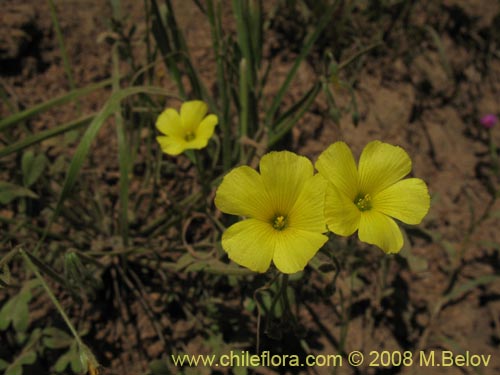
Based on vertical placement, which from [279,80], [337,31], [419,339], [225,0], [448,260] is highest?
[225,0]

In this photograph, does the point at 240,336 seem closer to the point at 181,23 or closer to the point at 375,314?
the point at 375,314

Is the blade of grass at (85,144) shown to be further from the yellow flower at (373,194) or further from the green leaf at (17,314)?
the yellow flower at (373,194)

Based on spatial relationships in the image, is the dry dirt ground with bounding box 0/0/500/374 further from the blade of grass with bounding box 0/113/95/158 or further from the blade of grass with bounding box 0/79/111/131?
the blade of grass with bounding box 0/113/95/158

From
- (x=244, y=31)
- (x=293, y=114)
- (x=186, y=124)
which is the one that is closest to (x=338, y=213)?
(x=186, y=124)


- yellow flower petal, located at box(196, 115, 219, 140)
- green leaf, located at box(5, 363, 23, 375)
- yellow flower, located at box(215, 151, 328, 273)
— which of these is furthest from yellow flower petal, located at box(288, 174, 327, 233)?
green leaf, located at box(5, 363, 23, 375)

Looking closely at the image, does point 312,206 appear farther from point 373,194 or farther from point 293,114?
point 293,114

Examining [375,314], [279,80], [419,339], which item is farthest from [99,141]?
[419,339]

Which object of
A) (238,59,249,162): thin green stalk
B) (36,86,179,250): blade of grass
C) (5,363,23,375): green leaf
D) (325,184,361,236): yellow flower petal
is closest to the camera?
(325,184,361,236): yellow flower petal
